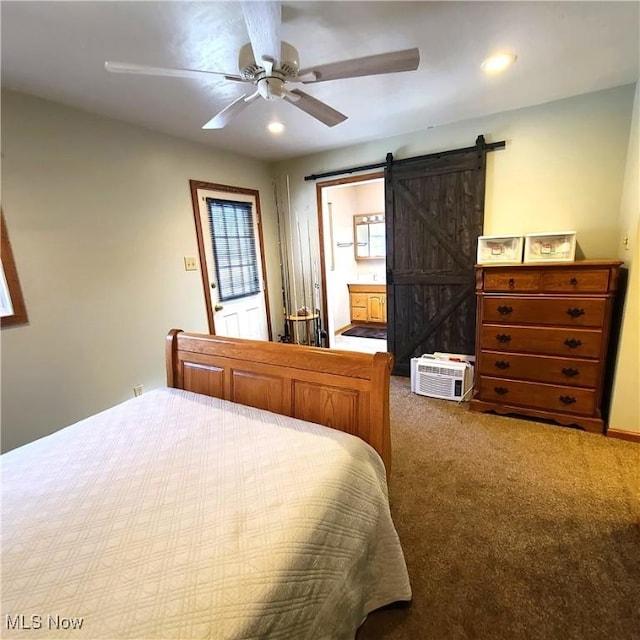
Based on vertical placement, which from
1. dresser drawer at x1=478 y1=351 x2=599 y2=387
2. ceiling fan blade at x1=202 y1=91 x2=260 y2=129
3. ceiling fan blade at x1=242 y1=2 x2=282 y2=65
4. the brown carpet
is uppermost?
ceiling fan blade at x1=242 y1=2 x2=282 y2=65

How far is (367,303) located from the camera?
5.81 metres

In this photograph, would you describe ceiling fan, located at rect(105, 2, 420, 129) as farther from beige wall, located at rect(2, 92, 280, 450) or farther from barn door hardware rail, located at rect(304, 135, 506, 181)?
barn door hardware rail, located at rect(304, 135, 506, 181)

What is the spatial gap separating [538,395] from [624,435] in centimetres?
55

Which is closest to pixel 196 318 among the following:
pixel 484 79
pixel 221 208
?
pixel 221 208

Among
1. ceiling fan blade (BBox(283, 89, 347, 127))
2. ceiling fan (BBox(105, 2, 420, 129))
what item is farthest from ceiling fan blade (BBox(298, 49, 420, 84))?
ceiling fan blade (BBox(283, 89, 347, 127))

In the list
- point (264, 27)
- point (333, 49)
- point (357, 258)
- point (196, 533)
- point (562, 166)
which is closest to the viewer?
point (196, 533)

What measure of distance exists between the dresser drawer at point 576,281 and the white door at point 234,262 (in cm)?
291

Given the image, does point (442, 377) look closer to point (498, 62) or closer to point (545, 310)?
point (545, 310)

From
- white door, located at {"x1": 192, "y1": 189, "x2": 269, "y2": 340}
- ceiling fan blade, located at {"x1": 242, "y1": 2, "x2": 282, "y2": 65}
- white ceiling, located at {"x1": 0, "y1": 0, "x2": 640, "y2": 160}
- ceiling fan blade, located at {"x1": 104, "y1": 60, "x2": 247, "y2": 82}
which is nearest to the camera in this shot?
ceiling fan blade, located at {"x1": 242, "y1": 2, "x2": 282, "y2": 65}

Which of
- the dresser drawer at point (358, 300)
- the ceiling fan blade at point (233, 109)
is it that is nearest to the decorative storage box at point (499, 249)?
the ceiling fan blade at point (233, 109)

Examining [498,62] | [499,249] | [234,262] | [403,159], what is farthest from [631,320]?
[234,262]

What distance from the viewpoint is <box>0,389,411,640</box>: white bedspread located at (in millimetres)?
727

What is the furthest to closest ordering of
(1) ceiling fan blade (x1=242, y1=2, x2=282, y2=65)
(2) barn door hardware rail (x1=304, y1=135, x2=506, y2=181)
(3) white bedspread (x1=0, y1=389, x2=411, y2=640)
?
(2) barn door hardware rail (x1=304, y1=135, x2=506, y2=181) → (1) ceiling fan blade (x1=242, y1=2, x2=282, y2=65) → (3) white bedspread (x1=0, y1=389, x2=411, y2=640)

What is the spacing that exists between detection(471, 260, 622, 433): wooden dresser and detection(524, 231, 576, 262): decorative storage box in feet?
0.47
